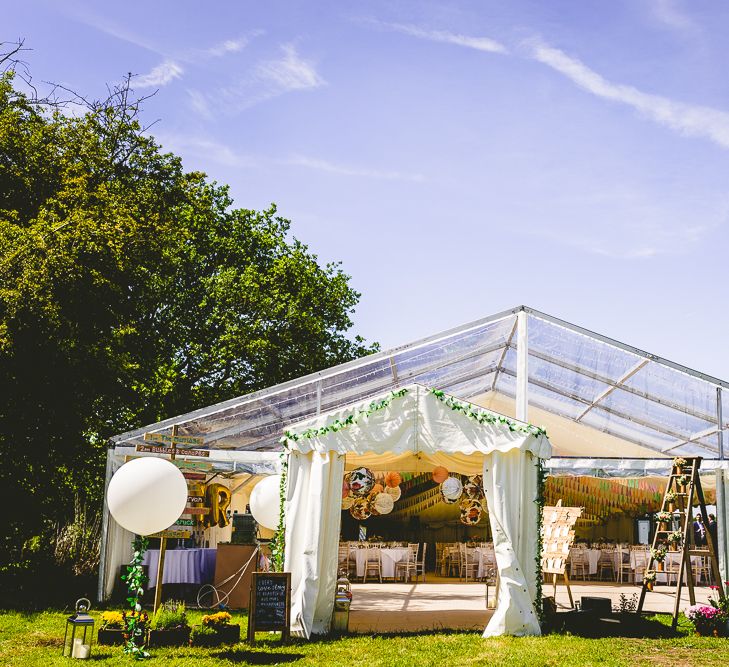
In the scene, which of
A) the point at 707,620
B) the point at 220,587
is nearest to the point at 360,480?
the point at 220,587

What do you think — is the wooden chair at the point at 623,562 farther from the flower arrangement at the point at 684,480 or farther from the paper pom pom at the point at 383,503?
the flower arrangement at the point at 684,480

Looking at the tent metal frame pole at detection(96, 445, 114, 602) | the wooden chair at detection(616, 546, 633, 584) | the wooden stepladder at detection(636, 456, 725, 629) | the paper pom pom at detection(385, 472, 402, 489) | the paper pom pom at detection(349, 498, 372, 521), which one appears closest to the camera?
the wooden stepladder at detection(636, 456, 725, 629)

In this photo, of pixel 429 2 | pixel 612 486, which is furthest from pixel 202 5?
pixel 612 486

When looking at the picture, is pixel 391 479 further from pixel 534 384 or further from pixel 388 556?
pixel 388 556

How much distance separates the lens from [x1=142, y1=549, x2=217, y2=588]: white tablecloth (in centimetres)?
1182

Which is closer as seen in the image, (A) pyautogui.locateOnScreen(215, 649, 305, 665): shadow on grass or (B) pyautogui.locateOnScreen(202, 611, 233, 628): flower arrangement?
(A) pyautogui.locateOnScreen(215, 649, 305, 665): shadow on grass

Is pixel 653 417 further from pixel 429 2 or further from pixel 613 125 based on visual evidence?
pixel 429 2

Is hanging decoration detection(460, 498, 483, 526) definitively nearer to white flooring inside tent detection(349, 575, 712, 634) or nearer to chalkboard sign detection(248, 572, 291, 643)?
white flooring inside tent detection(349, 575, 712, 634)

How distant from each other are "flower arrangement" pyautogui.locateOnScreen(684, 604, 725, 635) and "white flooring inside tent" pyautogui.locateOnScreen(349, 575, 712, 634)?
2.34m

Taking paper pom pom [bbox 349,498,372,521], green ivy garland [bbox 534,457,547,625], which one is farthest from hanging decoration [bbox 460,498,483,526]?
green ivy garland [bbox 534,457,547,625]

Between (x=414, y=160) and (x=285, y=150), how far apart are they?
1.58 meters

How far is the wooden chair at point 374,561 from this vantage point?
16.1 m

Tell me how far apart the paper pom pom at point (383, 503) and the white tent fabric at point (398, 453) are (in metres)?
5.33

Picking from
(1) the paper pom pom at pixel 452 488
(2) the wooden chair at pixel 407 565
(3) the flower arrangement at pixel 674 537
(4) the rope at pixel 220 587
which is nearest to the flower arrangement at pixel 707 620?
(3) the flower arrangement at pixel 674 537
